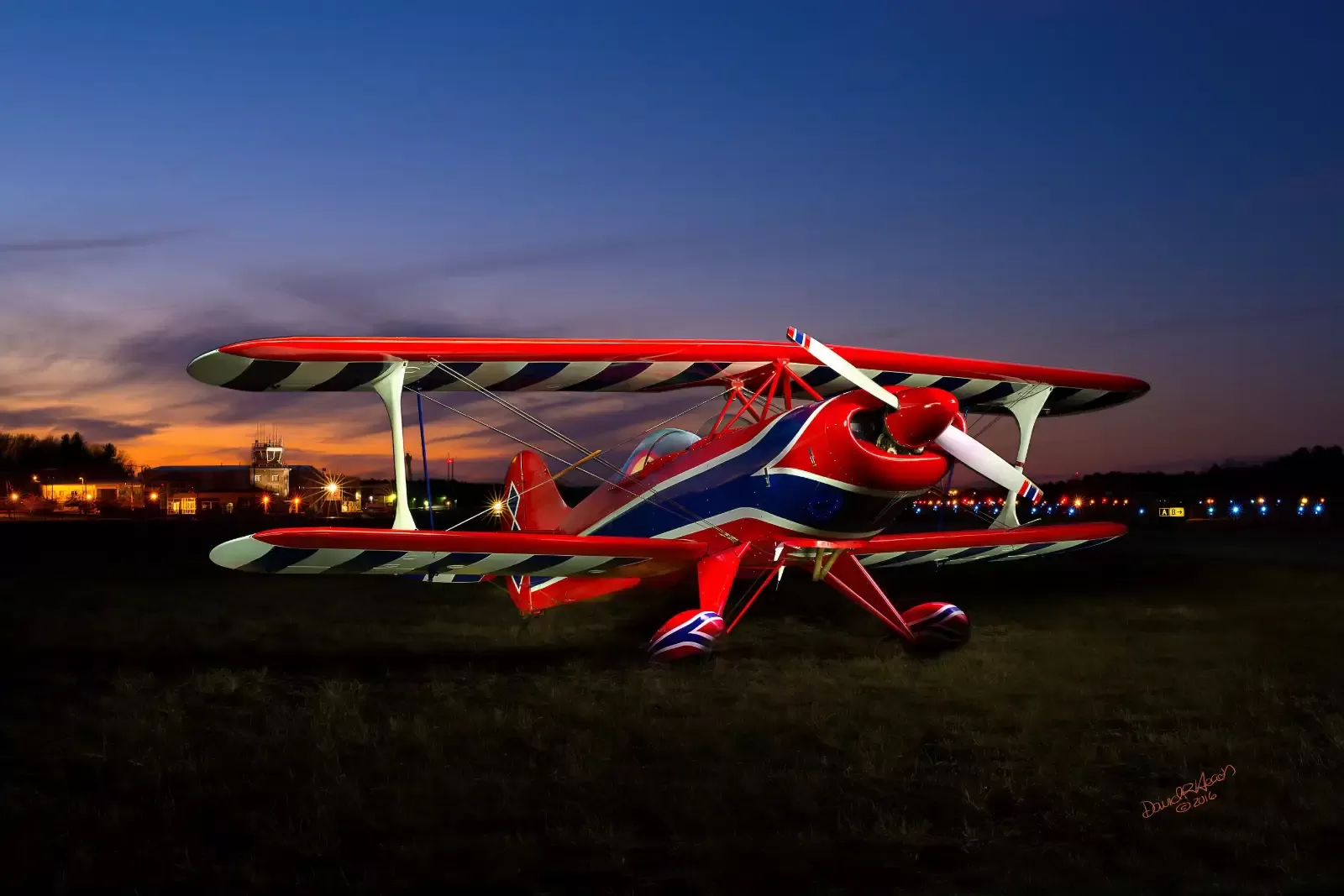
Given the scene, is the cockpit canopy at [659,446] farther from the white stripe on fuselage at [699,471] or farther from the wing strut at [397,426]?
the wing strut at [397,426]

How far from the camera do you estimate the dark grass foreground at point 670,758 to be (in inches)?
141

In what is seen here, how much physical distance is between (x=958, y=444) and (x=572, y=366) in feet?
11.7

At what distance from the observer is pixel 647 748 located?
17.0ft

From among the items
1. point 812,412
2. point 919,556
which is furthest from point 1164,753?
point 919,556

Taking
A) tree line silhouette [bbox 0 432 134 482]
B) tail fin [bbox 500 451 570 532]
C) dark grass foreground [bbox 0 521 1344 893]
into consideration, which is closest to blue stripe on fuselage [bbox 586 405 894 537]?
dark grass foreground [bbox 0 521 1344 893]

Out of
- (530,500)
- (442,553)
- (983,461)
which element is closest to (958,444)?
(983,461)

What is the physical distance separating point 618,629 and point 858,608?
12.2 feet

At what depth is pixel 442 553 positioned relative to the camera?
7195 millimetres

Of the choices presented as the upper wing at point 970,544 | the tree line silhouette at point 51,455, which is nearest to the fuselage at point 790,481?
the upper wing at point 970,544

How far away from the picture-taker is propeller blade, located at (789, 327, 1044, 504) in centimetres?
700

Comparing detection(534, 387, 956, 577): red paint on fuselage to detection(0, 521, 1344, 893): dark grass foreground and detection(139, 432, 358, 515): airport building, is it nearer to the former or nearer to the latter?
detection(0, 521, 1344, 893): dark grass foreground

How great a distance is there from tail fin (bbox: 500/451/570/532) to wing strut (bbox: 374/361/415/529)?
12.3 ft

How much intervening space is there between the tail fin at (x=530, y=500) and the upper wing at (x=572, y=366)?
2.75 m

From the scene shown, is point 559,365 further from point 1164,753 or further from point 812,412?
point 1164,753
